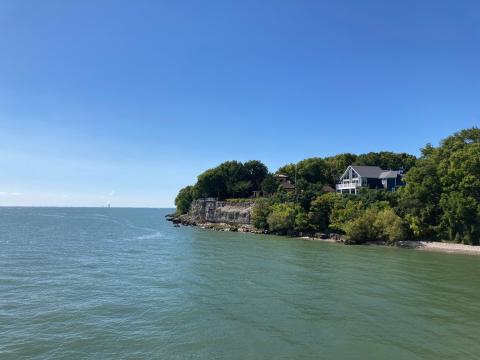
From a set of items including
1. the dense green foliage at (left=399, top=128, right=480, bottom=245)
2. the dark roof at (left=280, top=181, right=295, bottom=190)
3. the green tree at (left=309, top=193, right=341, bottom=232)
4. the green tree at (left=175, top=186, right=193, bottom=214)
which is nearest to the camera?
the dense green foliage at (left=399, top=128, right=480, bottom=245)

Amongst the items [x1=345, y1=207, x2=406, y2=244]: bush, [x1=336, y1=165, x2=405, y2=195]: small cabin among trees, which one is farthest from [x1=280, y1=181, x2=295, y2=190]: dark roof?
[x1=345, y1=207, x2=406, y2=244]: bush

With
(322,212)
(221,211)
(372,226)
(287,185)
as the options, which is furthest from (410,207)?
(221,211)

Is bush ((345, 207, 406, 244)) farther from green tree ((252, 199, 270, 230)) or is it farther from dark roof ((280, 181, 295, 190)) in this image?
dark roof ((280, 181, 295, 190))

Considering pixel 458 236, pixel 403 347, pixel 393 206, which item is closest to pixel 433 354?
pixel 403 347

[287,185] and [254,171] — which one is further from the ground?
[254,171]

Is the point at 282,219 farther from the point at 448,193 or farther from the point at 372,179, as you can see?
the point at 448,193

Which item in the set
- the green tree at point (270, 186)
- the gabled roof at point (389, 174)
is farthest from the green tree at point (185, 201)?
the gabled roof at point (389, 174)
